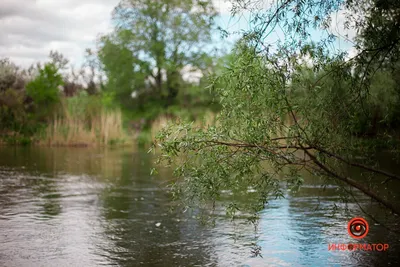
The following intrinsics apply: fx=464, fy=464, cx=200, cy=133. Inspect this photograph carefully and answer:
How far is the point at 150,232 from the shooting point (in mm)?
6422

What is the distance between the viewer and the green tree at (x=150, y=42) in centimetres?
3475

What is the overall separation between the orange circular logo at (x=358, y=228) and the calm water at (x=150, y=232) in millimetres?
101

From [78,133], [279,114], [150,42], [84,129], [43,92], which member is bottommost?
[279,114]

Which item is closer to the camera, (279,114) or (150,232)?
(279,114)

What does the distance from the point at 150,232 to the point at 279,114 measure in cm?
281

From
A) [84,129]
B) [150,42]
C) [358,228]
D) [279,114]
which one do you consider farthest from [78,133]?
[279,114]

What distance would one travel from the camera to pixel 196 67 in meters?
35.9

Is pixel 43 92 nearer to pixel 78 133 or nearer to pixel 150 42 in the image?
pixel 78 133

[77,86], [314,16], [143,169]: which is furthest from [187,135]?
[77,86]

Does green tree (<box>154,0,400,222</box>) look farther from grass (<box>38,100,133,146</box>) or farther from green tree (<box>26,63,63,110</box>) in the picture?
green tree (<box>26,63,63,110</box>)

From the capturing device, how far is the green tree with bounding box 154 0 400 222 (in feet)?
15.0

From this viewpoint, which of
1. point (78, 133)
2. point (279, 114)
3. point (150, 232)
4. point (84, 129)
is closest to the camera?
point (279, 114)

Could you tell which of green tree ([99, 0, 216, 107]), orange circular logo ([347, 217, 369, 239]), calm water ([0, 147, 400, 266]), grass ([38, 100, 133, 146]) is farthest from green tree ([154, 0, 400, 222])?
green tree ([99, 0, 216, 107])

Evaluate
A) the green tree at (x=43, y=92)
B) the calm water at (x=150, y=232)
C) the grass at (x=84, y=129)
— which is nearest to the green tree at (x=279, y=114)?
the calm water at (x=150, y=232)
